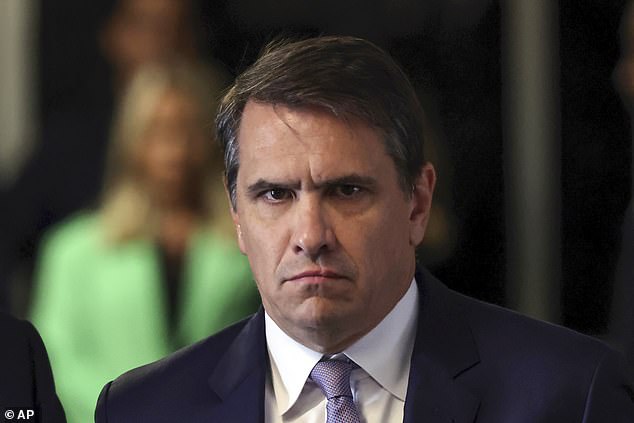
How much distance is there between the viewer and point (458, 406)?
1.78 m

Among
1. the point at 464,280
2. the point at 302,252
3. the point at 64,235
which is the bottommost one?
the point at 464,280

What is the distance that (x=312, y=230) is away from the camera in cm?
171

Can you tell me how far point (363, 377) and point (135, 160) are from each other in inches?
44.2

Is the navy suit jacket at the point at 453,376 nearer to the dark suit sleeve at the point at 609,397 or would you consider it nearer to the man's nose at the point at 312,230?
the dark suit sleeve at the point at 609,397

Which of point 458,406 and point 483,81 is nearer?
point 458,406

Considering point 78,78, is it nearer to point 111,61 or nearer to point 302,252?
point 111,61

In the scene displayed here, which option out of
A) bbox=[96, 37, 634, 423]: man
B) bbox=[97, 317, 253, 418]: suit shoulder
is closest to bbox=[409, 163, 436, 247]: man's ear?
bbox=[96, 37, 634, 423]: man

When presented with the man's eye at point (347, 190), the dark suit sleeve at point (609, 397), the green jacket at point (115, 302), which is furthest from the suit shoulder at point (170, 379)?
the green jacket at point (115, 302)

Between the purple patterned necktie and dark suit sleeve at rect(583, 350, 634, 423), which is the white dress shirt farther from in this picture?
dark suit sleeve at rect(583, 350, 634, 423)

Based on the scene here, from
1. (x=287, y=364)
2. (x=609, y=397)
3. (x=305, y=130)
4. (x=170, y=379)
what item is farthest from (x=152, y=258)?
(x=609, y=397)

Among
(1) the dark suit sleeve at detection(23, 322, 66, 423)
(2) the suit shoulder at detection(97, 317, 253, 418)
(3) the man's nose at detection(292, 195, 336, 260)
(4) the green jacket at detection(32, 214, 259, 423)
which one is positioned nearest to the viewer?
(3) the man's nose at detection(292, 195, 336, 260)

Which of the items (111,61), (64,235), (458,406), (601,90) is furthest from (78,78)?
(458,406)

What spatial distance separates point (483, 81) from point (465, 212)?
302mm

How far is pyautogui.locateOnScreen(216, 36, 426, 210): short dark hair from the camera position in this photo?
5.82ft
